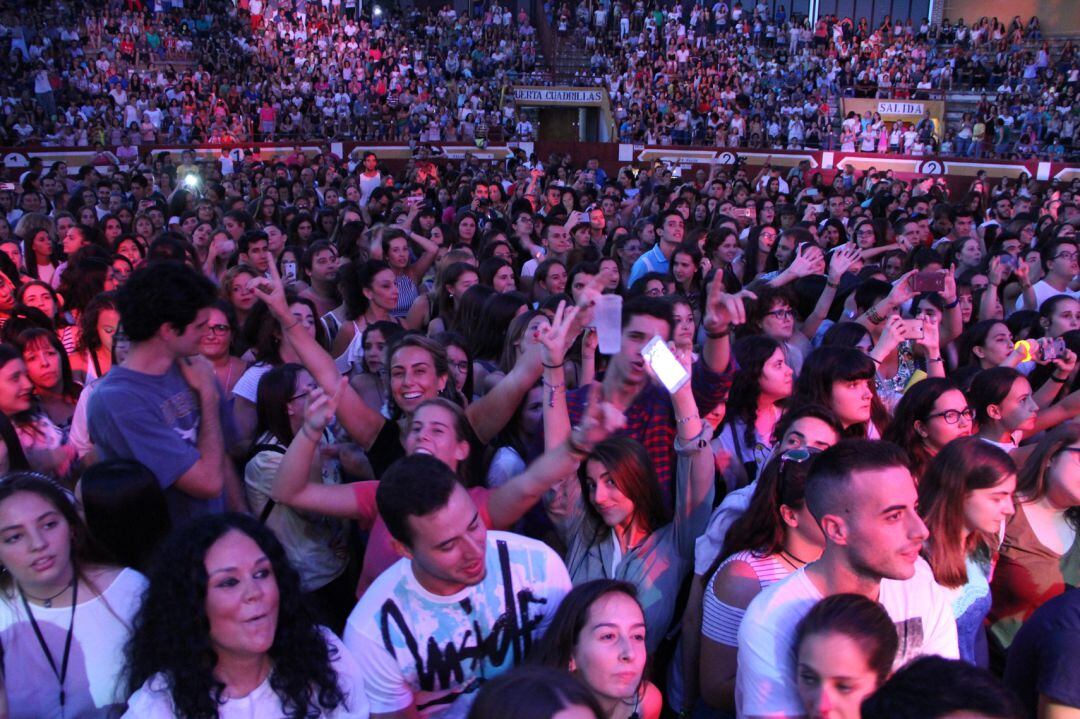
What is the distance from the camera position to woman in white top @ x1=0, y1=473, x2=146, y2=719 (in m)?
2.40

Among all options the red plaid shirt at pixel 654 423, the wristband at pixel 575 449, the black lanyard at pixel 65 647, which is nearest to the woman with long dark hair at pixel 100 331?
the black lanyard at pixel 65 647

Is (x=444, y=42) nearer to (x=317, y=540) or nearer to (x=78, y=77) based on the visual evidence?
(x=78, y=77)

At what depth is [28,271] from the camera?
280 inches

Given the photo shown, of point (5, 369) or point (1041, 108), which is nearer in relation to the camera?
point (5, 369)

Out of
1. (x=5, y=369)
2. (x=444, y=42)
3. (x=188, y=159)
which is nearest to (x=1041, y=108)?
(x=444, y=42)

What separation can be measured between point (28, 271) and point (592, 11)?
27.3 m

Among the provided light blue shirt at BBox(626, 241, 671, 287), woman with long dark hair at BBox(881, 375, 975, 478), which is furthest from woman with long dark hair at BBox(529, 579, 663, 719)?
light blue shirt at BBox(626, 241, 671, 287)

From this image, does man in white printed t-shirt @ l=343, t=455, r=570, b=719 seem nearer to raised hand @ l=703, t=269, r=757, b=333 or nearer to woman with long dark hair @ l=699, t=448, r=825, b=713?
woman with long dark hair @ l=699, t=448, r=825, b=713

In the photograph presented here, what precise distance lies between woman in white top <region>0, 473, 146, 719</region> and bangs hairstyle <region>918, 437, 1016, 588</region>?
2.50 meters

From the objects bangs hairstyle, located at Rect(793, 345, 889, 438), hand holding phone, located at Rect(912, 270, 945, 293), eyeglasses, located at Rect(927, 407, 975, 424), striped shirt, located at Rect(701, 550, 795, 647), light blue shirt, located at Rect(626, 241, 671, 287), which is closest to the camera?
striped shirt, located at Rect(701, 550, 795, 647)

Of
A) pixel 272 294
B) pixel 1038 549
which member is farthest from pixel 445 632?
pixel 1038 549

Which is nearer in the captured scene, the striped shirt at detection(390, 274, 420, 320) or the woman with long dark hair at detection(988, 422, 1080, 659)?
the woman with long dark hair at detection(988, 422, 1080, 659)

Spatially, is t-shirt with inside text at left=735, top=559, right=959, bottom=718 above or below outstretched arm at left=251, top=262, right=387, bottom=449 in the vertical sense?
below

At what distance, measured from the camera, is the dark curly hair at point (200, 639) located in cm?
217
